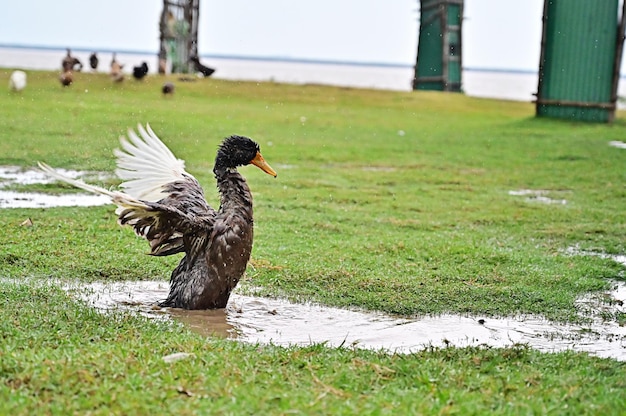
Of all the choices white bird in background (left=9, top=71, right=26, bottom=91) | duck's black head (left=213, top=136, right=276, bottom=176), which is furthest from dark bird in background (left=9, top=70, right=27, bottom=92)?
duck's black head (left=213, top=136, right=276, bottom=176)

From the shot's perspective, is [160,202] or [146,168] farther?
[146,168]

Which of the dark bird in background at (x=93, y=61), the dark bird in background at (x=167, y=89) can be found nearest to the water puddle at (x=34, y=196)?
the dark bird in background at (x=167, y=89)

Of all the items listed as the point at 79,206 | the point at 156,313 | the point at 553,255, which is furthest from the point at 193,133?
the point at 156,313

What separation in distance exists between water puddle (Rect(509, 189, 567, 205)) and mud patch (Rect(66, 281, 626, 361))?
605cm

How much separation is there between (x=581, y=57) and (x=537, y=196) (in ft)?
43.1

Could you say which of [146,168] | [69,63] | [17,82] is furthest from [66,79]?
[146,168]

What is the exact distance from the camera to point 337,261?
900cm

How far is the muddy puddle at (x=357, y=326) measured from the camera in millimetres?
6457

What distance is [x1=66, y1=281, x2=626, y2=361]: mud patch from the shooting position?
6.45m

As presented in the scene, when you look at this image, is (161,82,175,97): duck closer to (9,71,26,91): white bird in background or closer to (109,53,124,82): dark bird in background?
(109,53,124,82): dark bird in background

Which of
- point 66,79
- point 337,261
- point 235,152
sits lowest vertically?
point 337,261

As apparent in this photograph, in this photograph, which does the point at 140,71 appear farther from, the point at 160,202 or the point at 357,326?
the point at 357,326

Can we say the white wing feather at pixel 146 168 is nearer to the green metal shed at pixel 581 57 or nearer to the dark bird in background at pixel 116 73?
the dark bird in background at pixel 116 73

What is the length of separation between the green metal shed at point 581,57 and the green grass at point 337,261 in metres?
3.35
